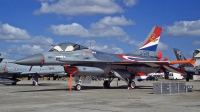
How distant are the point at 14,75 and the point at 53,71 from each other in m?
4.45

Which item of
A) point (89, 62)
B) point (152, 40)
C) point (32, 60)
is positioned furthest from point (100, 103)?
point (152, 40)

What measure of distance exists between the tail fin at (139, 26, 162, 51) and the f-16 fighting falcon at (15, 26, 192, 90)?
1.56 meters

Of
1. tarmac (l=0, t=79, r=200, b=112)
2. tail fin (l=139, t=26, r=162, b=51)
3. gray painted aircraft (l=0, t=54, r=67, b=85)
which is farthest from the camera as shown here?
gray painted aircraft (l=0, t=54, r=67, b=85)

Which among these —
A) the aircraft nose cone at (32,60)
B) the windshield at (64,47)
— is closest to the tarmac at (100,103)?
the aircraft nose cone at (32,60)

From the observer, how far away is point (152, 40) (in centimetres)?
2669

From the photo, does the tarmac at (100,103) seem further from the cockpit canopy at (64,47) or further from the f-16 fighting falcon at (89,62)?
the cockpit canopy at (64,47)

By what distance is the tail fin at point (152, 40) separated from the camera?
26594mm

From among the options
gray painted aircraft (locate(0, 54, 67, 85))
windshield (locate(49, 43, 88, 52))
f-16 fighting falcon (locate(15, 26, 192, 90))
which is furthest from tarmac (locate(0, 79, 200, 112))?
gray painted aircraft (locate(0, 54, 67, 85))

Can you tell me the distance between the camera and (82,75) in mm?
20766

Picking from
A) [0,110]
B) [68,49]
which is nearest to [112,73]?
[68,49]

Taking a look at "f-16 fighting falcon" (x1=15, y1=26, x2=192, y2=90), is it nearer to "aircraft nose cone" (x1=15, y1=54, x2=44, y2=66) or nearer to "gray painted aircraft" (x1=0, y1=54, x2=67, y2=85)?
"aircraft nose cone" (x1=15, y1=54, x2=44, y2=66)

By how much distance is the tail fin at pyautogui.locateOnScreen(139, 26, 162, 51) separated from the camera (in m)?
26.6

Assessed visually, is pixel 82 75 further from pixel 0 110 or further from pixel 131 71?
pixel 0 110

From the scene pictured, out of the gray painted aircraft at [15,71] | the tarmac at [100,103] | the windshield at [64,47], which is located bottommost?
the tarmac at [100,103]
